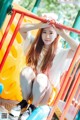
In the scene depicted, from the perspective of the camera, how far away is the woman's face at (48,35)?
4.94ft

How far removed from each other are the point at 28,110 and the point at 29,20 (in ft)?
3.13

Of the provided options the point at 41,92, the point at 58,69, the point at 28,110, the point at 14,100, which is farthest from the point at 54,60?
the point at 14,100

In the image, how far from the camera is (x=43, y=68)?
5.09 ft

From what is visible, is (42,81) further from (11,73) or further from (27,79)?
(11,73)

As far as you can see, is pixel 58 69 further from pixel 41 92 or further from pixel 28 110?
pixel 28 110

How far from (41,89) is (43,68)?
0.47 ft

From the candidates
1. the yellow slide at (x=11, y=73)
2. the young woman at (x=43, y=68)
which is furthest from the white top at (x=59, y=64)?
the yellow slide at (x=11, y=73)

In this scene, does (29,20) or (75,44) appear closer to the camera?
(75,44)

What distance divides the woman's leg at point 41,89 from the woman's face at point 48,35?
18 cm

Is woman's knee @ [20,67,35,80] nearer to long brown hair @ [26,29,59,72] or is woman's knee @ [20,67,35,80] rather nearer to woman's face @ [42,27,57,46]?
long brown hair @ [26,29,59,72]

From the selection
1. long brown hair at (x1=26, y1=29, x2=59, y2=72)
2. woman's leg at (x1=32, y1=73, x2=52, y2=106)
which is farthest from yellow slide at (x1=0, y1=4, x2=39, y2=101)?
woman's leg at (x1=32, y1=73, x2=52, y2=106)

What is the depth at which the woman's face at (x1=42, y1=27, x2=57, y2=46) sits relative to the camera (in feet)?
4.94

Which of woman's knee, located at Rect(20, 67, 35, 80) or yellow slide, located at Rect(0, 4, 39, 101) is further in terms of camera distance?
yellow slide, located at Rect(0, 4, 39, 101)

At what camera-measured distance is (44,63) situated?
1546 millimetres
